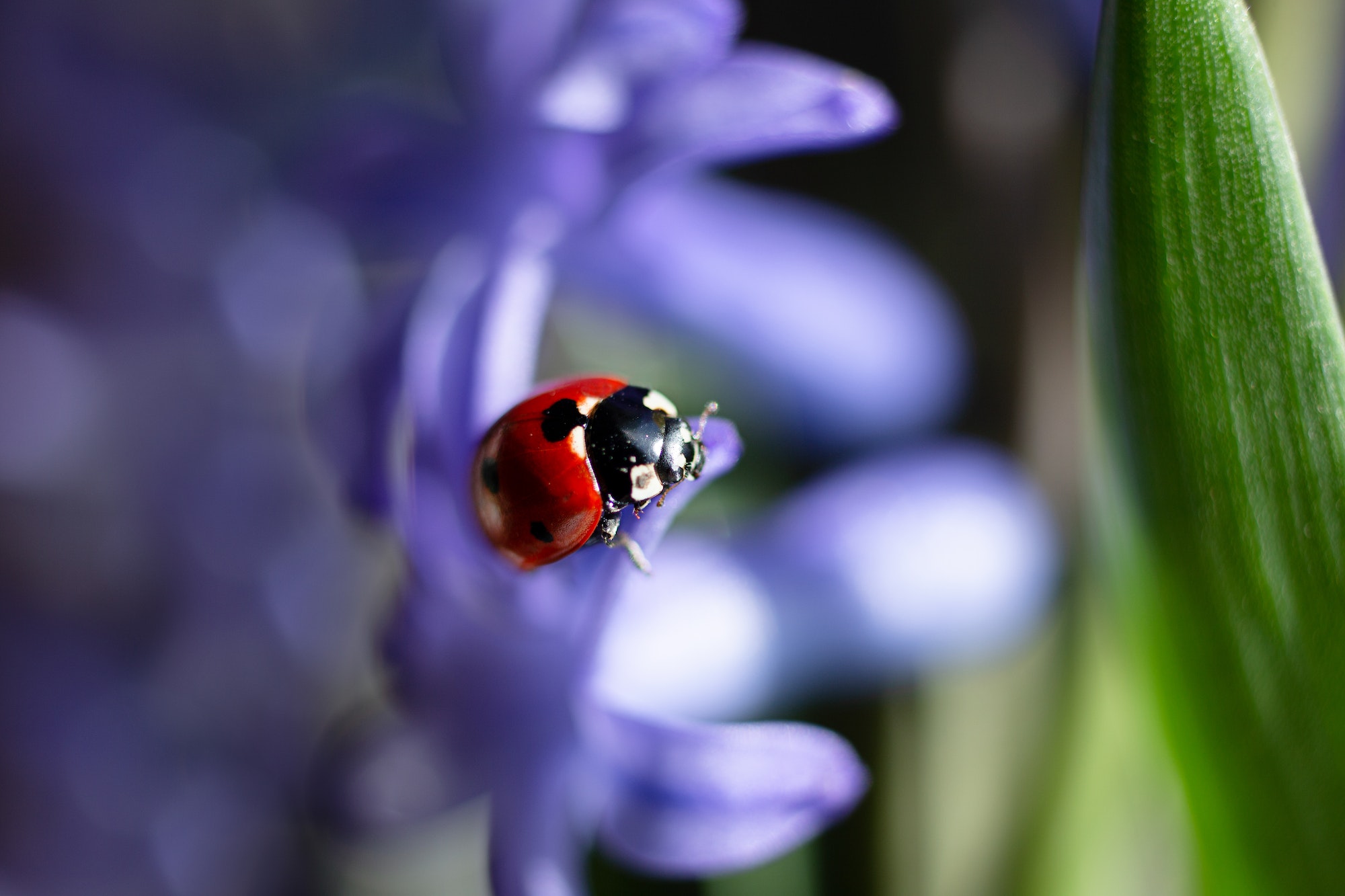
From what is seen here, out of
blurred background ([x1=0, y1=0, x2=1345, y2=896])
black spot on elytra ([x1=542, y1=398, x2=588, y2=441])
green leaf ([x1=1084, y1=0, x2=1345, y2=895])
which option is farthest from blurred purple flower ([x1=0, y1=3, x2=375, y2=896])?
green leaf ([x1=1084, y1=0, x2=1345, y2=895])

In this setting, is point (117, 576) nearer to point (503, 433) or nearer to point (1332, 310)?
point (503, 433)

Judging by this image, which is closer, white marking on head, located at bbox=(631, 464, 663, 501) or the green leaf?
the green leaf

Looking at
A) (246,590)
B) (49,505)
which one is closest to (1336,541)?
(246,590)

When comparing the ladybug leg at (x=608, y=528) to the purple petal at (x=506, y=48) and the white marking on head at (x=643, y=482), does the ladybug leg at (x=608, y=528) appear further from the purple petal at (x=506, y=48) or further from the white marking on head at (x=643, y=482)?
the purple petal at (x=506, y=48)

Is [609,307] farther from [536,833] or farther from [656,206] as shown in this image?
[536,833]

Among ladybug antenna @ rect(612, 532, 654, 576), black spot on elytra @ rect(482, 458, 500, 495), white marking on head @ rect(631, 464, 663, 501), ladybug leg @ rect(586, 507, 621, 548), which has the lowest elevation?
ladybug leg @ rect(586, 507, 621, 548)

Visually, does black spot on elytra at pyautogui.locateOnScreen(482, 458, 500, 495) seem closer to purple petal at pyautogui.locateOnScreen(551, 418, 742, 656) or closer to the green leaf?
purple petal at pyautogui.locateOnScreen(551, 418, 742, 656)
